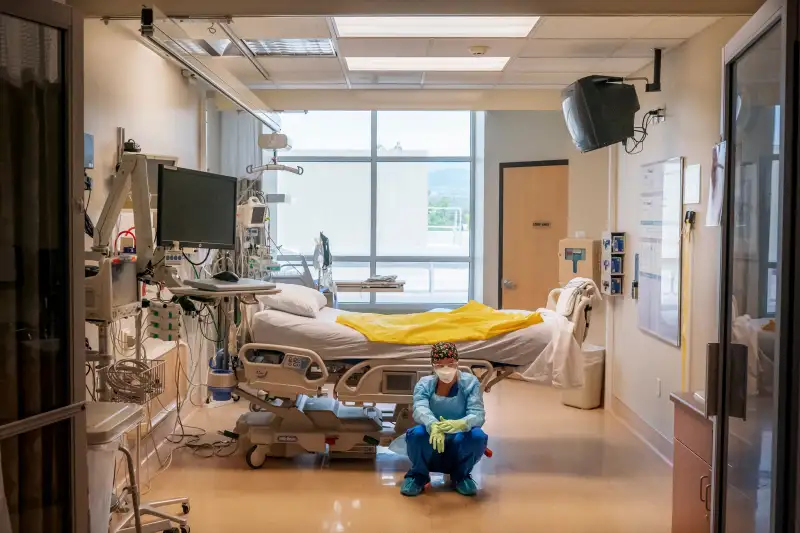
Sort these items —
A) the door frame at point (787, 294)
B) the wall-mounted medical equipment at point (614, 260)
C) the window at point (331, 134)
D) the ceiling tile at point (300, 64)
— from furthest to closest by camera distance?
the window at point (331, 134)
the wall-mounted medical equipment at point (614, 260)
the ceiling tile at point (300, 64)
the door frame at point (787, 294)

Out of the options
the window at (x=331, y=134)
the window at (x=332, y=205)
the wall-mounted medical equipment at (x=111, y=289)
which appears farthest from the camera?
the window at (x=332, y=205)

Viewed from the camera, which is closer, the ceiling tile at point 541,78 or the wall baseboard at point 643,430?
the wall baseboard at point 643,430

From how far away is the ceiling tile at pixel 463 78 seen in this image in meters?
5.71

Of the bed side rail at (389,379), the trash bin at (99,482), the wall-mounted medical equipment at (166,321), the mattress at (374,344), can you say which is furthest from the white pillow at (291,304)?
the trash bin at (99,482)

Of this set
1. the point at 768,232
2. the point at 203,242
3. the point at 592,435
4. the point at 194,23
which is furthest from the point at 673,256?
the point at 194,23

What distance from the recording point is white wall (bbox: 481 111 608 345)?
683cm

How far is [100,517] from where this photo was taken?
274 centimetres

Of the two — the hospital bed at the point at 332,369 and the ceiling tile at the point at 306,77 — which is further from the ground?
the ceiling tile at the point at 306,77

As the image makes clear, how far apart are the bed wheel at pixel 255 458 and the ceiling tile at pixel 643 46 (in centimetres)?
345

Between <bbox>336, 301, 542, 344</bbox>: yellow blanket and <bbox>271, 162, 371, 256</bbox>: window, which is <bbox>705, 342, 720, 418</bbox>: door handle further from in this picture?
<bbox>271, 162, 371, 256</bbox>: window

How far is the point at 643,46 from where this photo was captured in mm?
4773

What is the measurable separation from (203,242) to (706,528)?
99.0 inches

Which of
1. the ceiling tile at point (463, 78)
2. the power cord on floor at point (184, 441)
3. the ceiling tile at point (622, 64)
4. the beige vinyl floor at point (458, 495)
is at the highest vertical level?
the ceiling tile at point (463, 78)

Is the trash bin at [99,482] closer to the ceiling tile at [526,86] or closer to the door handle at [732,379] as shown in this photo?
the door handle at [732,379]
